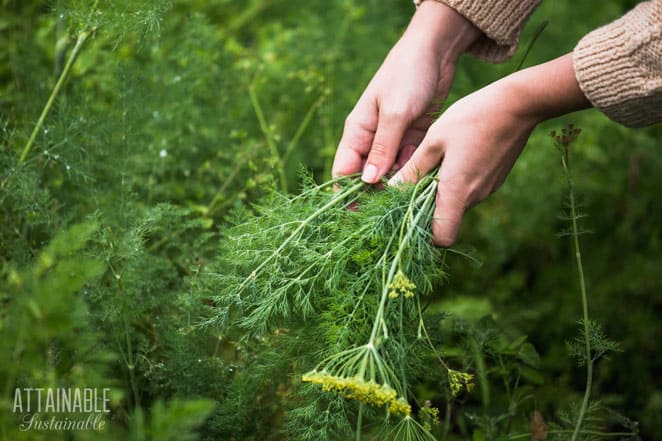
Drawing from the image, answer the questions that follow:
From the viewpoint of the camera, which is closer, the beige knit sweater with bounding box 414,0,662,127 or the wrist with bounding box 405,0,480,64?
the beige knit sweater with bounding box 414,0,662,127

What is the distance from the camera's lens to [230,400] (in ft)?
5.14

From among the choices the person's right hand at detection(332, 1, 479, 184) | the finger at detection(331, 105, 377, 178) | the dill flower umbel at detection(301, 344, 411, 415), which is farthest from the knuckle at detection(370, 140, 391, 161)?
the dill flower umbel at detection(301, 344, 411, 415)

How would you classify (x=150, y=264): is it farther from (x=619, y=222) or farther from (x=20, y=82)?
(x=619, y=222)

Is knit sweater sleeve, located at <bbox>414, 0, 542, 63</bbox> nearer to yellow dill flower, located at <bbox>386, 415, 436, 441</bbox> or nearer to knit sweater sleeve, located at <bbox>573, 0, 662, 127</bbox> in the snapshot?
knit sweater sleeve, located at <bbox>573, 0, 662, 127</bbox>

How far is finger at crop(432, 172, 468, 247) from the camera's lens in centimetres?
165

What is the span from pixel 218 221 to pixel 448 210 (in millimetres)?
1125

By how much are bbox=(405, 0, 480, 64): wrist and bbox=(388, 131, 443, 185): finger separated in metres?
0.43

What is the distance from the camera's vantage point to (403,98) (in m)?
1.88

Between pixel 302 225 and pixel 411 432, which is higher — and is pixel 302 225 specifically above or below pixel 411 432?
above

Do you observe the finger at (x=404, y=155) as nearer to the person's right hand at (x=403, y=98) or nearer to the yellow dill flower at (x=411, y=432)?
the person's right hand at (x=403, y=98)

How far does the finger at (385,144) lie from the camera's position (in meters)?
1.85

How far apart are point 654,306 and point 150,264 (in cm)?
232

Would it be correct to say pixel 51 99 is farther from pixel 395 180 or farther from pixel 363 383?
pixel 363 383

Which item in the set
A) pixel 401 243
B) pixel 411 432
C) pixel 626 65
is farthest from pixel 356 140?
pixel 411 432
